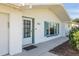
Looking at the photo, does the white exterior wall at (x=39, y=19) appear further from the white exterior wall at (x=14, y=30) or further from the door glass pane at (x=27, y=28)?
the white exterior wall at (x=14, y=30)

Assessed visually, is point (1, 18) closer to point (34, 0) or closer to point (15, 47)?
point (15, 47)

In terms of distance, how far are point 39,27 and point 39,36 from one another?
2.54 feet

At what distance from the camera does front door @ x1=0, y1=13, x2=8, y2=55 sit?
7281 millimetres

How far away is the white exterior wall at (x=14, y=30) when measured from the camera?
7.71m

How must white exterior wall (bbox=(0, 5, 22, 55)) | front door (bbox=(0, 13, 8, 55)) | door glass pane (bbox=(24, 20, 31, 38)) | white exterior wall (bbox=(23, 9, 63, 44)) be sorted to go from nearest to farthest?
Result: front door (bbox=(0, 13, 8, 55)), white exterior wall (bbox=(0, 5, 22, 55)), door glass pane (bbox=(24, 20, 31, 38)), white exterior wall (bbox=(23, 9, 63, 44))

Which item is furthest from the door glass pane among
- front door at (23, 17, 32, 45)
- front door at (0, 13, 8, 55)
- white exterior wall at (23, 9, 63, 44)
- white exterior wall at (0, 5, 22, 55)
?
front door at (0, 13, 8, 55)

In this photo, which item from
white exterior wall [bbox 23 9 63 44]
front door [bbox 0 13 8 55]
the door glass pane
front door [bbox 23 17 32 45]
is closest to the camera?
front door [bbox 0 13 8 55]

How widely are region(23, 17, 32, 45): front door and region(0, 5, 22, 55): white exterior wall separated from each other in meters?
2.09

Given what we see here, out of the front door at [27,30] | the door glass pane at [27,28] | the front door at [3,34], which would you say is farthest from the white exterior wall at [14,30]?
the door glass pane at [27,28]

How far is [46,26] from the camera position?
14.4m

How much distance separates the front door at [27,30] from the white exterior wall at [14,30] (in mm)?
2093

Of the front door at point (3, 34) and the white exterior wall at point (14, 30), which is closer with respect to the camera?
the front door at point (3, 34)

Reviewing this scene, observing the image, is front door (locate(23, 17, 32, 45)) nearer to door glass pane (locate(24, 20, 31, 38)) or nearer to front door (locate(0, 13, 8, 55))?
door glass pane (locate(24, 20, 31, 38))

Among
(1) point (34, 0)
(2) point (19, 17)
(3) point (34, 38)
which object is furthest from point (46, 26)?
(1) point (34, 0)
